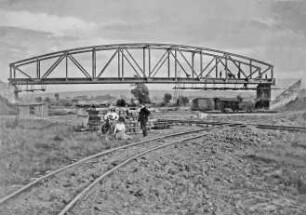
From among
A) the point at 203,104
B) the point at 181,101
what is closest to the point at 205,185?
the point at 203,104

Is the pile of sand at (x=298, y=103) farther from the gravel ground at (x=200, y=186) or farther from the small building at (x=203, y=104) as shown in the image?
the gravel ground at (x=200, y=186)

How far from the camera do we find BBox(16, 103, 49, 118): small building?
4225 cm

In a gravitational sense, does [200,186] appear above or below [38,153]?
below

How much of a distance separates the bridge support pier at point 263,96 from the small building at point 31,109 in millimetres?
39369

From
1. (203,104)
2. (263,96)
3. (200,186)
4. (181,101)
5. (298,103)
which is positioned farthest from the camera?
(181,101)

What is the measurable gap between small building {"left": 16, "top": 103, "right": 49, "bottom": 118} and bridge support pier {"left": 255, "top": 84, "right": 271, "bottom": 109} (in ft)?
129

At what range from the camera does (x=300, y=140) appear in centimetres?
2094

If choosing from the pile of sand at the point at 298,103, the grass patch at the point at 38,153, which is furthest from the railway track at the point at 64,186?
the pile of sand at the point at 298,103

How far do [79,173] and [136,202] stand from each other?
123 inches

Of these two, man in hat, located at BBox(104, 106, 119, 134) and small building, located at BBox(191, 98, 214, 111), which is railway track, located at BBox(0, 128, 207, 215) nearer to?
man in hat, located at BBox(104, 106, 119, 134)

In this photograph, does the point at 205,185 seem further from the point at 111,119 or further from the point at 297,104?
the point at 297,104

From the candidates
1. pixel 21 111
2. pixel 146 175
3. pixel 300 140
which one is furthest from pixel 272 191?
pixel 21 111

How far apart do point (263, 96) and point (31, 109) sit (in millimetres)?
44999

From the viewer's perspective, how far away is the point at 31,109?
4416 centimetres
